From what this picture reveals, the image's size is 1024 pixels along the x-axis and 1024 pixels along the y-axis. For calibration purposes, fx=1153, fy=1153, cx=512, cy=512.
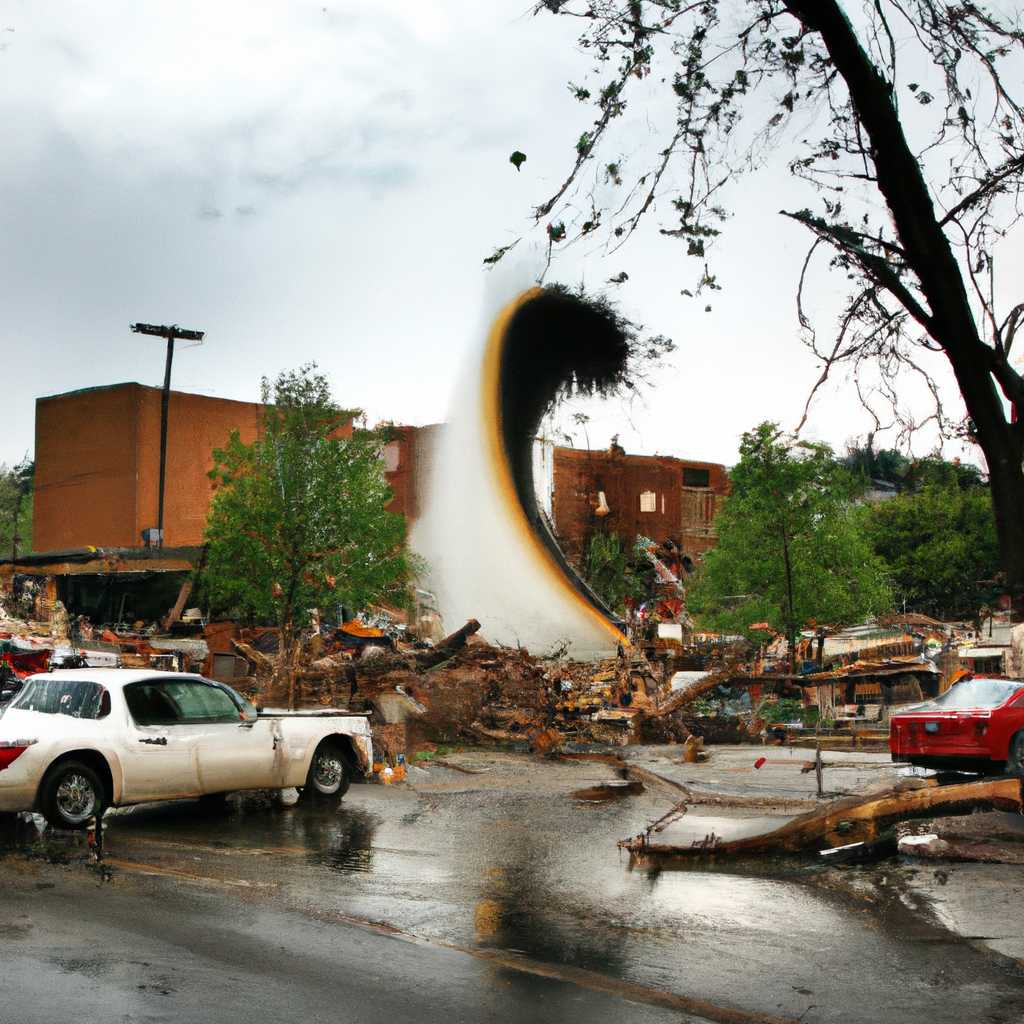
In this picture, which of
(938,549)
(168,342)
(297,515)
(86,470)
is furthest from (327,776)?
(938,549)

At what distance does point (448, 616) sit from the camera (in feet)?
161

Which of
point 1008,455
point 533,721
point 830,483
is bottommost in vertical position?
point 533,721

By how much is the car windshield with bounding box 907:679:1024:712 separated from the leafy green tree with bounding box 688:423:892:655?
2586 centimetres

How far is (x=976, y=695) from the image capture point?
15203 millimetres

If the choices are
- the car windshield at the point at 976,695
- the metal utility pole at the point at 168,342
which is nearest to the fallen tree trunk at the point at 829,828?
the car windshield at the point at 976,695

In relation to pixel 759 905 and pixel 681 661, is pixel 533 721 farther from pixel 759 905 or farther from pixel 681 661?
pixel 759 905

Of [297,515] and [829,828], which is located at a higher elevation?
[297,515]

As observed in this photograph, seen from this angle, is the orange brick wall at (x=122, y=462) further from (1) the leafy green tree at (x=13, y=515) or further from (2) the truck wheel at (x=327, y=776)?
(2) the truck wheel at (x=327, y=776)

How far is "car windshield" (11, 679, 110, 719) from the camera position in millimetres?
11203

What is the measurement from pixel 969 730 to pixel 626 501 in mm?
51405

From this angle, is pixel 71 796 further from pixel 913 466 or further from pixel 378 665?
pixel 378 665

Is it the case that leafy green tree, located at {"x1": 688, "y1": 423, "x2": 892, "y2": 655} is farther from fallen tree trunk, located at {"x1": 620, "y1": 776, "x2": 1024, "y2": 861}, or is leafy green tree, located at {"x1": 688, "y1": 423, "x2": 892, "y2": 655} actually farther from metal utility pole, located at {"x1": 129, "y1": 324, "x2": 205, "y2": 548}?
fallen tree trunk, located at {"x1": 620, "y1": 776, "x2": 1024, "y2": 861}

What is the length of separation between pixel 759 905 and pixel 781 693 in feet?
81.5

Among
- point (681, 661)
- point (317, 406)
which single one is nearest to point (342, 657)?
point (317, 406)
